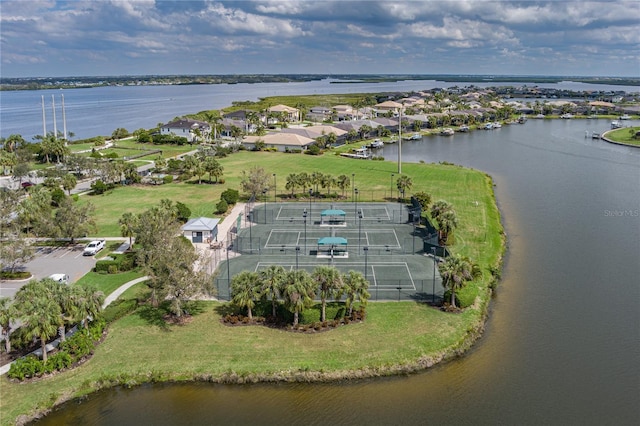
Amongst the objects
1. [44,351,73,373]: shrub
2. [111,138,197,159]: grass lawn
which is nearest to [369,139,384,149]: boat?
[111,138,197,159]: grass lawn

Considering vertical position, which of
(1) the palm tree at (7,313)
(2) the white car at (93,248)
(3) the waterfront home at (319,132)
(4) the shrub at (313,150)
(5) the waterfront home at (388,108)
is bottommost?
(2) the white car at (93,248)

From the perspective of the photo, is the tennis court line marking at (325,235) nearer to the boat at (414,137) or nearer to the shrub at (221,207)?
the shrub at (221,207)

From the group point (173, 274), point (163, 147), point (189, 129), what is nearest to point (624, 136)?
point (189, 129)

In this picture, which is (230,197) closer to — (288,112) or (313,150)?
(313,150)

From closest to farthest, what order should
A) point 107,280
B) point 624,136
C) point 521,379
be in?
1. point 521,379
2. point 107,280
3. point 624,136

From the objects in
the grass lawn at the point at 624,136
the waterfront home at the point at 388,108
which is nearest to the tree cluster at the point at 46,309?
the grass lawn at the point at 624,136

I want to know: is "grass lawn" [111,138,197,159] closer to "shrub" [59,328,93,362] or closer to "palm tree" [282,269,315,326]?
"shrub" [59,328,93,362]
